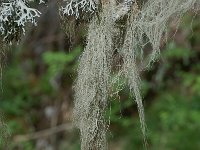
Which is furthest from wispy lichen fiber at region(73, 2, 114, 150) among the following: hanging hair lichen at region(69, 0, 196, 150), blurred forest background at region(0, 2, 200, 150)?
blurred forest background at region(0, 2, 200, 150)

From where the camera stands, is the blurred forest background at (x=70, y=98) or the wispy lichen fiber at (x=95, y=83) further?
the blurred forest background at (x=70, y=98)

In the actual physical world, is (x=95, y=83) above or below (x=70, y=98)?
above

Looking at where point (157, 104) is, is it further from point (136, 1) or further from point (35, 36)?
point (136, 1)

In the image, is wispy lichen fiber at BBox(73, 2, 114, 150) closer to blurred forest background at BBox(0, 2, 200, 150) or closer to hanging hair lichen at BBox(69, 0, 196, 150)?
hanging hair lichen at BBox(69, 0, 196, 150)

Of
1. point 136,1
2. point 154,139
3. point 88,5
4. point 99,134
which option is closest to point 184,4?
point 136,1

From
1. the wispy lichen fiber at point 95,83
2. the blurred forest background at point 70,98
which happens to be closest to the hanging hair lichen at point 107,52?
the wispy lichen fiber at point 95,83

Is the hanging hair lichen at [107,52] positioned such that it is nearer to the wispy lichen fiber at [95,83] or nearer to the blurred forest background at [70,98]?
the wispy lichen fiber at [95,83]

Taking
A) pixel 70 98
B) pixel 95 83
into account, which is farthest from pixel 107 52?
pixel 70 98

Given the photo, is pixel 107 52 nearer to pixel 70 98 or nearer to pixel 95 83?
pixel 95 83

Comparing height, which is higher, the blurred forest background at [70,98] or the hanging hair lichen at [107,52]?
the hanging hair lichen at [107,52]
